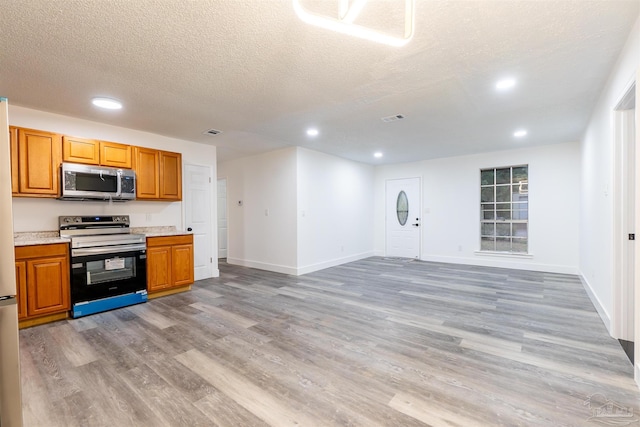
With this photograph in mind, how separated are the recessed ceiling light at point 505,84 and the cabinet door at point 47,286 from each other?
4.93 meters

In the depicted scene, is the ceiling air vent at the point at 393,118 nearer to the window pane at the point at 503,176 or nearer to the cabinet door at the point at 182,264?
the cabinet door at the point at 182,264

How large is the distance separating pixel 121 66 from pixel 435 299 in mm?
4261

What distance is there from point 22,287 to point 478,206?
735 cm

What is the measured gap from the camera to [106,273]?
359cm

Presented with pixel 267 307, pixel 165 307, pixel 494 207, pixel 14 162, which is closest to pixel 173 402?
pixel 267 307

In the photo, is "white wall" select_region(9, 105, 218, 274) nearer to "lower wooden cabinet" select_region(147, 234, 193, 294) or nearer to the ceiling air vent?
"lower wooden cabinet" select_region(147, 234, 193, 294)

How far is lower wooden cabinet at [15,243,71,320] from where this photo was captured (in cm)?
298

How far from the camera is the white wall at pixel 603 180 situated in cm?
224

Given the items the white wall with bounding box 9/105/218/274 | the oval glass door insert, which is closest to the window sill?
the oval glass door insert

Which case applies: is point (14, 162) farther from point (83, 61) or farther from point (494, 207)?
point (494, 207)

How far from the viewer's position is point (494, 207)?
20.5 feet

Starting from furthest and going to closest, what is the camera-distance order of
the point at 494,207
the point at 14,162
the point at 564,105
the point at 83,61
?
1. the point at 494,207
2. the point at 564,105
3. the point at 14,162
4. the point at 83,61

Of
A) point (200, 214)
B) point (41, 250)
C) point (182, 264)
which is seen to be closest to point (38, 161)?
point (41, 250)

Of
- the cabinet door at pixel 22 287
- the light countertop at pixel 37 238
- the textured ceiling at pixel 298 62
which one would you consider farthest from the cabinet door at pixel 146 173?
the cabinet door at pixel 22 287
